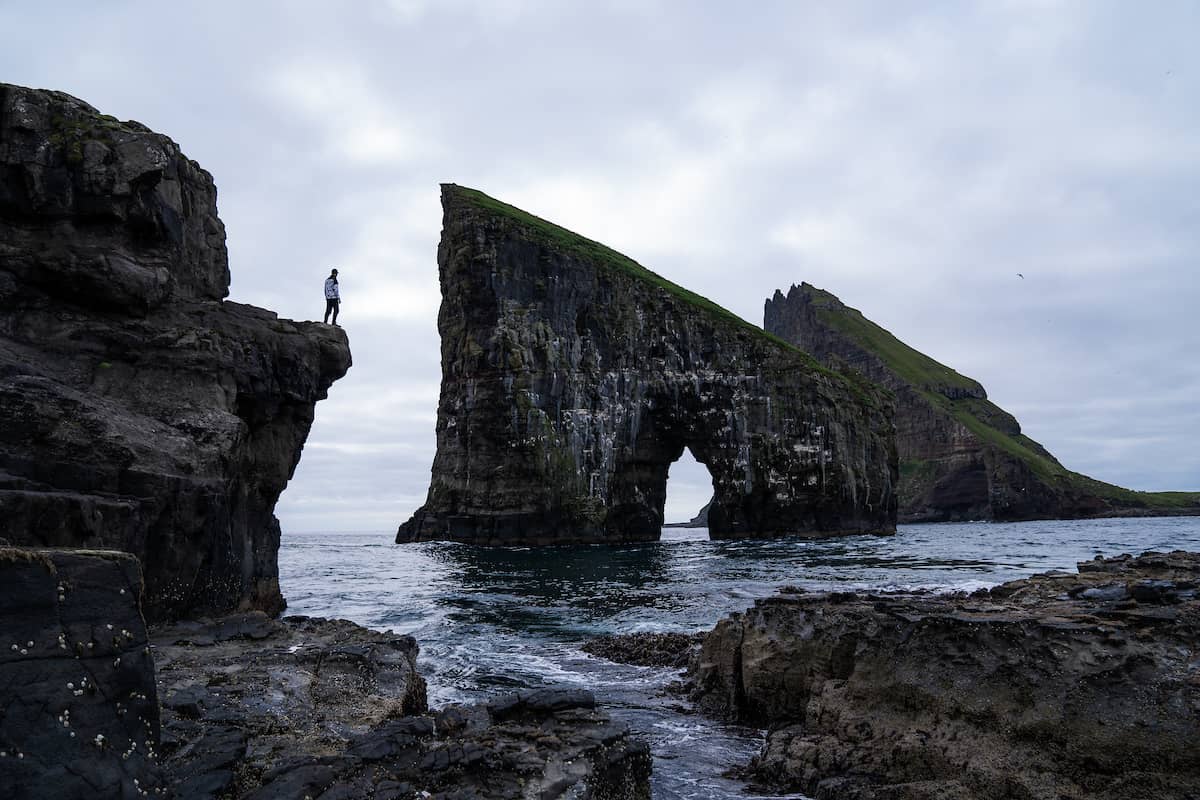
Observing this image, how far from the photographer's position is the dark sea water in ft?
37.2

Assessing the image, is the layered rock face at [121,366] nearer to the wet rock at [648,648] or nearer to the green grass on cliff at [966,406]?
the wet rock at [648,648]

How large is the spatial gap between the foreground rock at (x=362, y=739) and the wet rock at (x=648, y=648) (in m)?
6.11

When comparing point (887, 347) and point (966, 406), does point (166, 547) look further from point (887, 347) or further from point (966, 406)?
point (966, 406)

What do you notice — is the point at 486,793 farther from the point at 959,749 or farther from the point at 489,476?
the point at 489,476

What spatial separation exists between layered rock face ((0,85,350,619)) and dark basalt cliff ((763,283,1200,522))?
91.4 meters

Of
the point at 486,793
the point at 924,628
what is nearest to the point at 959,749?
the point at 924,628

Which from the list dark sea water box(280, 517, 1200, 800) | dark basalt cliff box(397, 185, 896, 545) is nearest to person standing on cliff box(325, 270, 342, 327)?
dark sea water box(280, 517, 1200, 800)

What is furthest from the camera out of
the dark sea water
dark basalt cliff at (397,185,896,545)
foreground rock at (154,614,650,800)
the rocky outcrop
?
dark basalt cliff at (397,185,896,545)

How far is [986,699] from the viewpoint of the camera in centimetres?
834

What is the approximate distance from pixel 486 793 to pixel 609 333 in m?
68.4

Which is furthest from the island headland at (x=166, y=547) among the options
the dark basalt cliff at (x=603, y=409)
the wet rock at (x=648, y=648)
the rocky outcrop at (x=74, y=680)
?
the dark basalt cliff at (x=603, y=409)

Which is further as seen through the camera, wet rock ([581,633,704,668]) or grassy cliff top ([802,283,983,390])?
grassy cliff top ([802,283,983,390])

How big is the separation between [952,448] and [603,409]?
105519 millimetres

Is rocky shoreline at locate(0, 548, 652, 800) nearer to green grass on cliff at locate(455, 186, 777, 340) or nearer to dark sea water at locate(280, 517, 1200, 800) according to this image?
dark sea water at locate(280, 517, 1200, 800)
